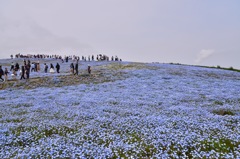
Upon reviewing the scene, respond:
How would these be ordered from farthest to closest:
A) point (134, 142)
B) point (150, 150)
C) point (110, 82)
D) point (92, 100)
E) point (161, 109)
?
point (110, 82), point (92, 100), point (161, 109), point (134, 142), point (150, 150)

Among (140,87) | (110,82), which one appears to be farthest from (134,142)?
(110,82)

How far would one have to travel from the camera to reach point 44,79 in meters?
40.3

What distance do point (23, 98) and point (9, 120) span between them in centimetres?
910

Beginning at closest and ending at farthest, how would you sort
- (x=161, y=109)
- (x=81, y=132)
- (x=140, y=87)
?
(x=81, y=132), (x=161, y=109), (x=140, y=87)

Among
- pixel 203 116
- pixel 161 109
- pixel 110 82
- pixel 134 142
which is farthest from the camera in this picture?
pixel 110 82

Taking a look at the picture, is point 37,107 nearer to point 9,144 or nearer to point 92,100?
point 92,100

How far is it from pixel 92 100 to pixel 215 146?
50.0 ft

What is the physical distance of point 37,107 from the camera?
22.6 m

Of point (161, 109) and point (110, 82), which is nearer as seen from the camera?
point (161, 109)

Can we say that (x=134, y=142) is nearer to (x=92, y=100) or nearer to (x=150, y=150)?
(x=150, y=150)

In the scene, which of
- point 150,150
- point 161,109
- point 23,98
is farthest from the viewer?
point 23,98

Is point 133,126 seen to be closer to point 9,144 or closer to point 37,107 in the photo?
point 9,144

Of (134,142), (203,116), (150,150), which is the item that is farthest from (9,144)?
(203,116)

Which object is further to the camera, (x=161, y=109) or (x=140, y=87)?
(x=140, y=87)
